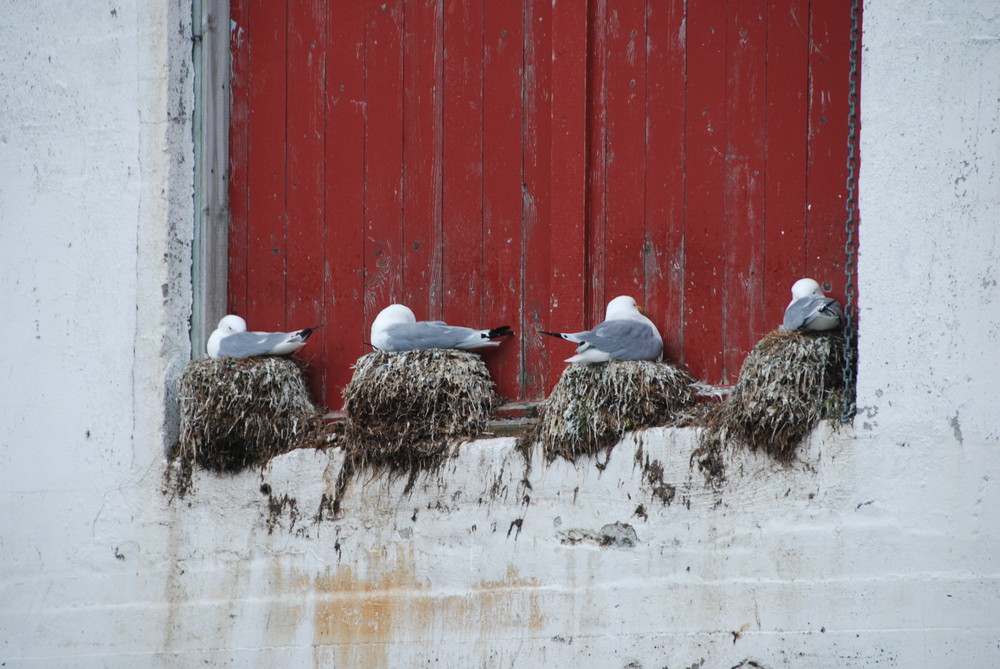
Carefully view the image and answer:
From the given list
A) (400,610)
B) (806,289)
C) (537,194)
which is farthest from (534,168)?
(400,610)

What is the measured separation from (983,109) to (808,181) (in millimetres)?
885

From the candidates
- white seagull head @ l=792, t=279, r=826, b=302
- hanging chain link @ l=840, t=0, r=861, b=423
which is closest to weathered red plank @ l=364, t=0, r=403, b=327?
white seagull head @ l=792, t=279, r=826, b=302

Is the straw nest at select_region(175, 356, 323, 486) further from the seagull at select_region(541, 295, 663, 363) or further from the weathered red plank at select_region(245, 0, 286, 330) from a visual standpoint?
the seagull at select_region(541, 295, 663, 363)

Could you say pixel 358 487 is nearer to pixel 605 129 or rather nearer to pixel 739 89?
pixel 605 129

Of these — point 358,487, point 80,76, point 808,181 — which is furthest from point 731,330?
point 80,76

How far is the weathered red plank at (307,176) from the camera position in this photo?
6770 millimetres

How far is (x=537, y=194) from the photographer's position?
652 centimetres

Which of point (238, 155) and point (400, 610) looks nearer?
point (400, 610)

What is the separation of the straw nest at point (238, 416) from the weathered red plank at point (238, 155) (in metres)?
0.53

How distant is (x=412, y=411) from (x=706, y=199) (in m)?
1.53

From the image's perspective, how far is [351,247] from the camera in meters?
6.74

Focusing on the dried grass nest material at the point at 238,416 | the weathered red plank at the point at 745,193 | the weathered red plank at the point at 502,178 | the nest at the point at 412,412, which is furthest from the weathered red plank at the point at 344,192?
the weathered red plank at the point at 745,193

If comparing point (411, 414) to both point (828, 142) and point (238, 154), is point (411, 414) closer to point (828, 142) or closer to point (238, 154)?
point (238, 154)

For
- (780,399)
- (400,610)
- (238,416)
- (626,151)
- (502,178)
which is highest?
(626,151)
